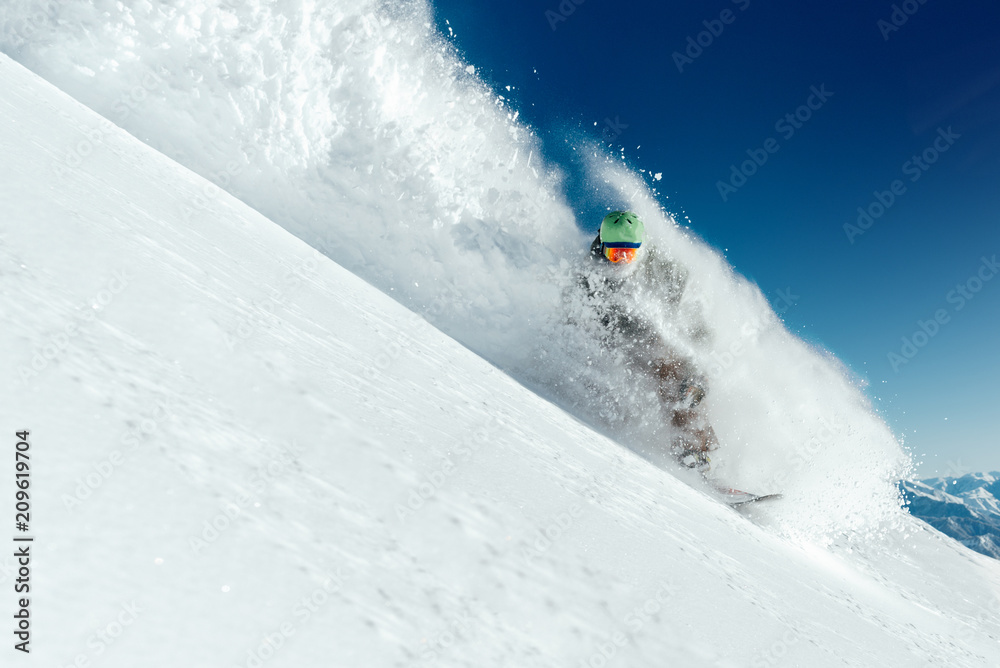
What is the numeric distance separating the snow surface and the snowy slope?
3696mm

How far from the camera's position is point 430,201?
8477 mm

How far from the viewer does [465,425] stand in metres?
2.89

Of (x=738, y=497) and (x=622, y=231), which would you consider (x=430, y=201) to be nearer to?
(x=622, y=231)

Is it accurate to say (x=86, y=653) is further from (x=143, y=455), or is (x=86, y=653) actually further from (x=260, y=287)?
(x=260, y=287)

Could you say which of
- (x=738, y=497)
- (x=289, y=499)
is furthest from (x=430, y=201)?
(x=289, y=499)

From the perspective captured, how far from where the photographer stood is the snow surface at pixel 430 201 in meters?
7.18

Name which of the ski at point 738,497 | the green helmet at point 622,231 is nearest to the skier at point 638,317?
the green helmet at point 622,231

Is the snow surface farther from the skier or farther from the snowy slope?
the snowy slope

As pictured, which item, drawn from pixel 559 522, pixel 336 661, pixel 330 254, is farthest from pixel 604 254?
pixel 336 661

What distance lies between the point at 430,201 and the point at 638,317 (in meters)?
3.91

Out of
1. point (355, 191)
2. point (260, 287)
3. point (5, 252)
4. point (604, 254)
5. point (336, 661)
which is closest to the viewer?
point (336, 661)

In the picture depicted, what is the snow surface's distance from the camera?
7.18m

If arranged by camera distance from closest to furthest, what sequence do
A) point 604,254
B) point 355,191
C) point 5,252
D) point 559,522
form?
1. point 5,252
2. point 559,522
3. point 604,254
4. point 355,191

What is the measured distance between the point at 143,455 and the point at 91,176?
2885mm
